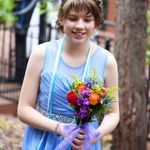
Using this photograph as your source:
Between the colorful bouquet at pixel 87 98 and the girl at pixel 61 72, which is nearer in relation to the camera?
the colorful bouquet at pixel 87 98

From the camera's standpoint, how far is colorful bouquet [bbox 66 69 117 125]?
8.21 ft

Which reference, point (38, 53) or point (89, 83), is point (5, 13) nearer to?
point (38, 53)

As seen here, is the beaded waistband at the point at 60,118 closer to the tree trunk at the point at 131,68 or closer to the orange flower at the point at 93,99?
the orange flower at the point at 93,99

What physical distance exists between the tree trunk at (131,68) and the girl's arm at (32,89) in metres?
2.67

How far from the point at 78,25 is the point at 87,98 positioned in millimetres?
428

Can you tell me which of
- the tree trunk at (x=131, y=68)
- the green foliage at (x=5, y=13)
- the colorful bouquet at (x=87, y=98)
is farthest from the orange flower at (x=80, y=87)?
the tree trunk at (x=131, y=68)

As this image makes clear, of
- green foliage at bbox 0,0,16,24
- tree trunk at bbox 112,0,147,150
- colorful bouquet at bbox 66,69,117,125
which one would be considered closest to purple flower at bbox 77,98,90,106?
colorful bouquet at bbox 66,69,117,125

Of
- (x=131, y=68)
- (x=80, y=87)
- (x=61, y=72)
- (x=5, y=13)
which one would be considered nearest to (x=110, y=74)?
(x=61, y=72)

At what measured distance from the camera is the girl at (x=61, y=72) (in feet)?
8.95

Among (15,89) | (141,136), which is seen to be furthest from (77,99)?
(15,89)

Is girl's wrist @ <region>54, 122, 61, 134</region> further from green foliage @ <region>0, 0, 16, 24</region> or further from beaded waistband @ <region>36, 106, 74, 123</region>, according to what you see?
green foliage @ <region>0, 0, 16, 24</region>

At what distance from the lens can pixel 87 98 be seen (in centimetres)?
250

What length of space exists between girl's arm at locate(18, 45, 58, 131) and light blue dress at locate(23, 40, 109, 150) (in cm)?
3

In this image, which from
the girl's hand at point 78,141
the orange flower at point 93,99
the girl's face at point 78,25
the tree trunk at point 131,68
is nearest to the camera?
the orange flower at point 93,99
